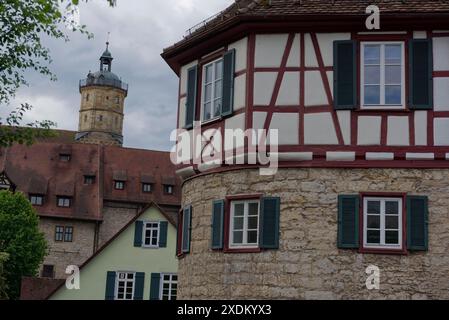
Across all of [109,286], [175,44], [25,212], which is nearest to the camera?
[175,44]

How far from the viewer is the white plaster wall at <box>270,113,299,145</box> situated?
623 inches

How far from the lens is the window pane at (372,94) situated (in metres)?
15.7

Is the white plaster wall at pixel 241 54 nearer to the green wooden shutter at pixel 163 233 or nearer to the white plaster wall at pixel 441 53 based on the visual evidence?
the white plaster wall at pixel 441 53

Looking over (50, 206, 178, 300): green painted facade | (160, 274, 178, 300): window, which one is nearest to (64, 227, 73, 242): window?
(50, 206, 178, 300): green painted facade

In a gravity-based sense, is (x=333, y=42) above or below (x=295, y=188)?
above

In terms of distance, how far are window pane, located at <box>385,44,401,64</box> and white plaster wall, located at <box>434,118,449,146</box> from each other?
1451mm

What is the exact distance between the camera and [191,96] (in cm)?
1802

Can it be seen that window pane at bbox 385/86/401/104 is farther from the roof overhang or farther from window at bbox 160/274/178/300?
window at bbox 160/274/178/300

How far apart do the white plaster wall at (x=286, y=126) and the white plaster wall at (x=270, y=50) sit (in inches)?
44.2

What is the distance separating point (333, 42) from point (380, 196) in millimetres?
3259

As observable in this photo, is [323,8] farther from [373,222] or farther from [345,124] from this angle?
[373,222]
